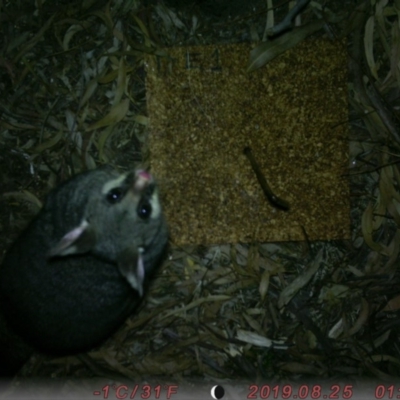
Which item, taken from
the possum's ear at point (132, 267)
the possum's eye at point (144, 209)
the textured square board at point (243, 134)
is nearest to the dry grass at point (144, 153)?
the textured square board at point (243, 134)

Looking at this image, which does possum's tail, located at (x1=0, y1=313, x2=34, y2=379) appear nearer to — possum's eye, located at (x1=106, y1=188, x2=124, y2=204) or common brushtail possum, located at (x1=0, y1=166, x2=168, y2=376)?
common brushtail possum, located at (x1=0, y1=166, x2=168, y2=376)

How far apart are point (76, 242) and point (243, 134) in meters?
1.35

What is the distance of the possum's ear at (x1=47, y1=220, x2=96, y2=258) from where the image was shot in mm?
3154

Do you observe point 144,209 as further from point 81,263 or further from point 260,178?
point 260,178

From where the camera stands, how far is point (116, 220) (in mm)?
3398

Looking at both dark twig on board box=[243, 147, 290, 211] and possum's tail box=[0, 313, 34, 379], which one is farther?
dark twig on board box=[243, 147, 290, 211]

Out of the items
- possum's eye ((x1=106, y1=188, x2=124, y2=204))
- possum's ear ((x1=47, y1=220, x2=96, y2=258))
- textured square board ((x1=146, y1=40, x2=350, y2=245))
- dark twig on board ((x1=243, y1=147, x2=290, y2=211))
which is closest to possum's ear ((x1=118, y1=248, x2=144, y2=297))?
possum's ear ((x1=47, y1=220, x2=96, y2=258))

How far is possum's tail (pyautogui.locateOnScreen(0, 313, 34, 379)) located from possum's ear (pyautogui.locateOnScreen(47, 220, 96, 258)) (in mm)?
731

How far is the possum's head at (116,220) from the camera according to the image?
10.7ft

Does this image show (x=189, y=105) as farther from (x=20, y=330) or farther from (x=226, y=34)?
(x=20, y=330)

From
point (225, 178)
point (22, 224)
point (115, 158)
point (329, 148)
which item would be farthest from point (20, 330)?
point (329, 148)

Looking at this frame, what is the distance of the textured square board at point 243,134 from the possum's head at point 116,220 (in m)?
0.44

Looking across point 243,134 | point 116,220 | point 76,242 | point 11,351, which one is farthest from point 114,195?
point 11,351

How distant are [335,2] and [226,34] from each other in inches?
27.6
